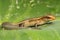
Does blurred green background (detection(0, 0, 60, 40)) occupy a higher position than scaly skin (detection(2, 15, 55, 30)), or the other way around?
blurred green background (detection(0, 0, 60, 40))

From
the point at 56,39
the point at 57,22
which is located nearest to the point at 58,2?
the point at 57,22

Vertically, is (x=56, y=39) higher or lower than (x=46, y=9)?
lower

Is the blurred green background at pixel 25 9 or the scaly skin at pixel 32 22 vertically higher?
the blurred green background at pixel 25 9

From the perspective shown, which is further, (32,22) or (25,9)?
(25,9)

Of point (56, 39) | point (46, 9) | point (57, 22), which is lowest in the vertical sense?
point (56, 39)

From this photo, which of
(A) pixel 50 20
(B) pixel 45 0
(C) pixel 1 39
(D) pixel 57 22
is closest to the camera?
(C) pixel 1 39

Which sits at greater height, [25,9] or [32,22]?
[25,9]

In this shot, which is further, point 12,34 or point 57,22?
point 57,22

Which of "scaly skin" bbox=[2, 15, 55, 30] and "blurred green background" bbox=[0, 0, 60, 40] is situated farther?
"blurred green background" bbox=[0, 0, 60, 40]

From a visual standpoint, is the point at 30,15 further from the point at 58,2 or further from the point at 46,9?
the point at 58,2

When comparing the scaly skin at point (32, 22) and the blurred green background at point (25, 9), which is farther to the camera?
the blurred green background at point (25, 9)

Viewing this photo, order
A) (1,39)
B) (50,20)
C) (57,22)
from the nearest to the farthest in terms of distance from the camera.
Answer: (1,39) < (57,22) < (50,20)
